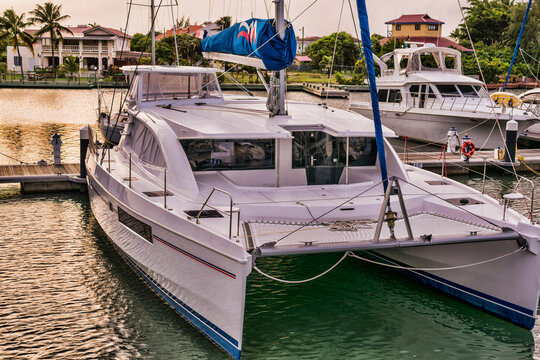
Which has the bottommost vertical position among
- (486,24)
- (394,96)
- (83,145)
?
(83,145)

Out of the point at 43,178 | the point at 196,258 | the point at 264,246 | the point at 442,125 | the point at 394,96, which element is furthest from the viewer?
the point at 394,96

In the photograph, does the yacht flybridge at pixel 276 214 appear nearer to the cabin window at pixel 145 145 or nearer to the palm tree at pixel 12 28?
the cabin window at pixel 145 145

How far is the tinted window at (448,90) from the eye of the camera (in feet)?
83.9

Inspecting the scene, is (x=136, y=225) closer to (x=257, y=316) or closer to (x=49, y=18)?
(x=257, y=316)


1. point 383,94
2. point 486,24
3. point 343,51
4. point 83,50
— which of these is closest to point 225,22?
point 383,94

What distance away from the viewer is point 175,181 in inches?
384

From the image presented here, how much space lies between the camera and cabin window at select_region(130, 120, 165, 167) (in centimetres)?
1059

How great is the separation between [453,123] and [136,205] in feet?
57.3

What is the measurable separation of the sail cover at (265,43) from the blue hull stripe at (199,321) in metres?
4.00

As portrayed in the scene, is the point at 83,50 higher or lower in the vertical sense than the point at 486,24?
lower

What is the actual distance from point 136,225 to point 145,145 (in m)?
2.22

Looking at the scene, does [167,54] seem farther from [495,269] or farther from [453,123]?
[495,269]

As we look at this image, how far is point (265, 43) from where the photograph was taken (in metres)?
10.6

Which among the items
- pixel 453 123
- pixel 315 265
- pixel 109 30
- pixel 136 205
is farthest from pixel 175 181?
pixel 109 30
